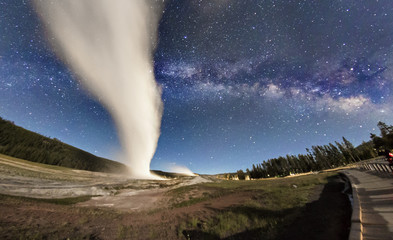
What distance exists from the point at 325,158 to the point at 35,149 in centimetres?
16509

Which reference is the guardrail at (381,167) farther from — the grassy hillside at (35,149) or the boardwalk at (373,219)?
the grassy hillside at (35,149)

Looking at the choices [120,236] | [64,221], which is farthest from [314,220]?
[64,221]

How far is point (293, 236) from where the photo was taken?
859 cm

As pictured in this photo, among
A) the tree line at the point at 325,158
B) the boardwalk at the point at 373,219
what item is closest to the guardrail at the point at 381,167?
the boardwalk at the point at 373,219

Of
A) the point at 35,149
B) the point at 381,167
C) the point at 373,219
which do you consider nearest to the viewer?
the point at 373,219

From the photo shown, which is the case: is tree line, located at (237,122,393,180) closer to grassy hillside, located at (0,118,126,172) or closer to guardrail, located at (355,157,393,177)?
guardrail, located at (355,157,393,177)

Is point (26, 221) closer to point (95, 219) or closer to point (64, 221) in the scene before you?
point (64, 221)

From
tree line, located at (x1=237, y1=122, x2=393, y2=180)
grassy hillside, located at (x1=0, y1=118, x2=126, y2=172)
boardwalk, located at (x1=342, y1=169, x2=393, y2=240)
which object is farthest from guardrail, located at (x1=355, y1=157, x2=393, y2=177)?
grassy hillside, located at (x1=0, y1=118, x2=126, y2=172)

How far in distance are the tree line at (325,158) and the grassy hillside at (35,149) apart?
388 ft

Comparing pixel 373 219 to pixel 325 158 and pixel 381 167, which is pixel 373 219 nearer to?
pixel 381 167

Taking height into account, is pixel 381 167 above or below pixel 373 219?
above

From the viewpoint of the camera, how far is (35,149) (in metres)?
72.9

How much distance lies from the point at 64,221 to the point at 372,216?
22497mm

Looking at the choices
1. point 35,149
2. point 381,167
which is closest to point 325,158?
point 381,167
